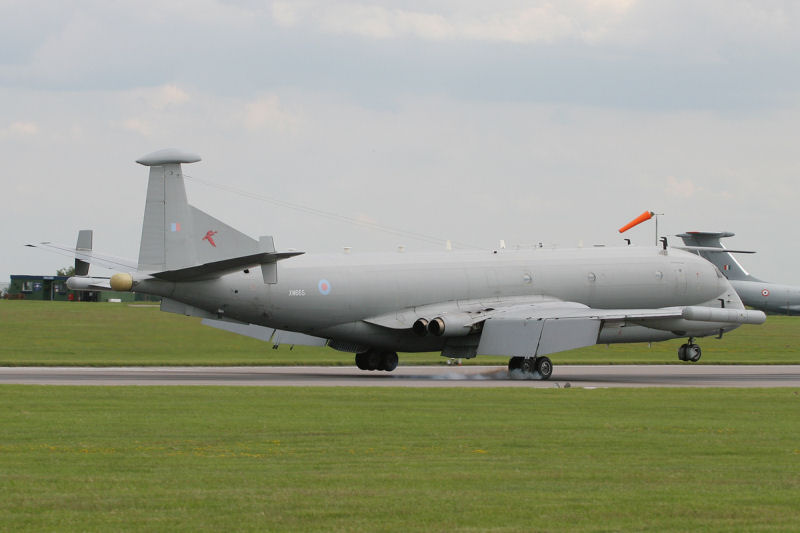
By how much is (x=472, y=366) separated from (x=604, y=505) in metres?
38.2

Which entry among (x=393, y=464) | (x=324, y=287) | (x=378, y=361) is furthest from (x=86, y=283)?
(x=393, y=464)

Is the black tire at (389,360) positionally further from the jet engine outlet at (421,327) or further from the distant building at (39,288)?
the distant building at (39,288)

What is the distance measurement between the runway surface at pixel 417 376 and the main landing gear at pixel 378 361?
19.9 inches

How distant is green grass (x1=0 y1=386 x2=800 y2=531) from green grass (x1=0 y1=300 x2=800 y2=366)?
2680 cm

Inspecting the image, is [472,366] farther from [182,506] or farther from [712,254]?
[712,254]

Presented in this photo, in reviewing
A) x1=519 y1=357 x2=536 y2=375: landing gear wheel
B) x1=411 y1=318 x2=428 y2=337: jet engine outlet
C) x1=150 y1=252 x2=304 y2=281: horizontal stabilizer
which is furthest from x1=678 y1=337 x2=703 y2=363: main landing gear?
x1=150 y1=252 x2=304 y2=281: horizontal stabilizer

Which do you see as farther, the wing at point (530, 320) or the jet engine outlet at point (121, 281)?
the wing at point (530, 320)

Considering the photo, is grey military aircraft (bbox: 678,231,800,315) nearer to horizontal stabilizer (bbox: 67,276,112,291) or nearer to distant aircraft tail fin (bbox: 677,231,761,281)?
distant aircraft tail fin (bbox: 677,231,761,281)

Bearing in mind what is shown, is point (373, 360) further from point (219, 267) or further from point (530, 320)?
point (219, 267)

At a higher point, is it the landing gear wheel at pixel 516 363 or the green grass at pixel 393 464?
the landing gear wheel at pixel 516 363

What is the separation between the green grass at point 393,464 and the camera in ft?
41.8

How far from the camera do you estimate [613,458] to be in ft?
58.2

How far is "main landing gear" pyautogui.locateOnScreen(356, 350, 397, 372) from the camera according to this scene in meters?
44.6

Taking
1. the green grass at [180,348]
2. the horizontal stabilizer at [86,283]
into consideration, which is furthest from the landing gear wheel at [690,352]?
the horizontal stabilizer at [86,283]
